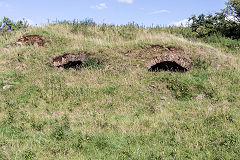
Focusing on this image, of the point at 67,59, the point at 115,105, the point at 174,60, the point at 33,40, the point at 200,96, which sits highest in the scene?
the point at 33,40

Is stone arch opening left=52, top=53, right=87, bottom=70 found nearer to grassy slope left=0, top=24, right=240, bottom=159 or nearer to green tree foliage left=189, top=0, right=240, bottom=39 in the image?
grassy slope left=0, top=24, right=240, bottom=159

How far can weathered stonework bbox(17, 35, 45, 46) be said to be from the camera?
47.1ft

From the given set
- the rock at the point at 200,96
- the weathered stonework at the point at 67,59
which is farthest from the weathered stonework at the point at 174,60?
the weathered stonework at the point at 67,59

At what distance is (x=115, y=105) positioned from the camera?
329 inches

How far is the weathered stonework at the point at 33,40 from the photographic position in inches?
566

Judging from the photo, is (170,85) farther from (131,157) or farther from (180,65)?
(131,157)

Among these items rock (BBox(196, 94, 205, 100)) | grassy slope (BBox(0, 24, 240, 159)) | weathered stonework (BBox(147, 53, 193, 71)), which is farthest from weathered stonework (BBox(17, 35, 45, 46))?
rock (BBox(196, 94, 205, 100))

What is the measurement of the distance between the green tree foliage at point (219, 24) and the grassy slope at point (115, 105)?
6392 millimetres

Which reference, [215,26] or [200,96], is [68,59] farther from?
[215,26]

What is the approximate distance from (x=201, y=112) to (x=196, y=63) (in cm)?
549

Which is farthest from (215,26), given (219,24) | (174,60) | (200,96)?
(200,96)

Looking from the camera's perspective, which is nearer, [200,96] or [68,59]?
[200,96]

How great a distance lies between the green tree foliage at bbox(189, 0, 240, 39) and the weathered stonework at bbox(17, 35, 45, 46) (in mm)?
12886

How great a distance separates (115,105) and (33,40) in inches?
363
